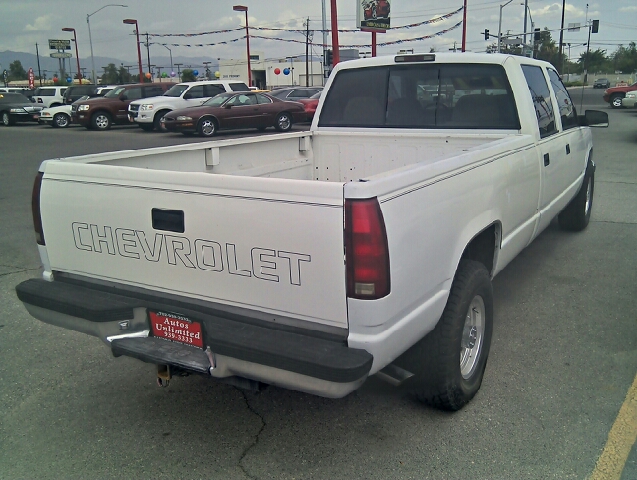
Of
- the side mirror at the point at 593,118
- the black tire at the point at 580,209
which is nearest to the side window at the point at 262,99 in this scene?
the black tire at the point at 580,209

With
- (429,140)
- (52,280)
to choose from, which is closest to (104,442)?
(52,280)

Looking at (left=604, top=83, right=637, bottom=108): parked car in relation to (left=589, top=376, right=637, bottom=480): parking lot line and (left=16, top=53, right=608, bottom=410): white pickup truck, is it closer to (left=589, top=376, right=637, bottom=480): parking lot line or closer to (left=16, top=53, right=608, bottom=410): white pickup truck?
(left=16, top=53, right=608, bottom=410): white pickup truck

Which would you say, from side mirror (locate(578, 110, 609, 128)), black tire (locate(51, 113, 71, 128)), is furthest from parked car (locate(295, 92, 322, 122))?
side mirror (locate(578, 110, 609, 128))

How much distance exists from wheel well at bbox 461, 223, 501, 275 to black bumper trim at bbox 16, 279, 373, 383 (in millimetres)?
1389

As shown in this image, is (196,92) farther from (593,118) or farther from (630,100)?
(593,118)

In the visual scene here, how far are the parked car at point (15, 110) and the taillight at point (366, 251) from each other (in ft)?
99.0

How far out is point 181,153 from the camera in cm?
416

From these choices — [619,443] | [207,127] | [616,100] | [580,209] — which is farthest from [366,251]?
[616,100]

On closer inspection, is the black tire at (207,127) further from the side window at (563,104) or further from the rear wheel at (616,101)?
the rear wheel at (616,101)

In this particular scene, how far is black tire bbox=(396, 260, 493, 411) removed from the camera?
3070 millimetres

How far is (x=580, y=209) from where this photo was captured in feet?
22.5

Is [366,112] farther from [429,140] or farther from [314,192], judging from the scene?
[314,192]

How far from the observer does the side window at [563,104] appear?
5.55 m

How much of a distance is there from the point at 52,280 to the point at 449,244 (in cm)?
225
